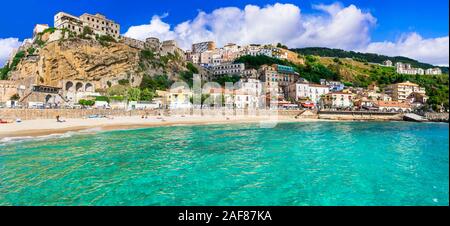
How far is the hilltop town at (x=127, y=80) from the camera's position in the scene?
5188 centimetres

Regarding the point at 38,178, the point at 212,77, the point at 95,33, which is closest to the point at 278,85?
the point at 212,77

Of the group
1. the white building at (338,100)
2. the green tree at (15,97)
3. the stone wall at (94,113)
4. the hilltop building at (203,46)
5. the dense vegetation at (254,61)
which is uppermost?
the hilltop building at (203,46)

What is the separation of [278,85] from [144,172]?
69338 mm

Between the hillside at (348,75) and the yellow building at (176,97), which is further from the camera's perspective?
the hillside at (348,75)

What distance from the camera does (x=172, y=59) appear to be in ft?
244

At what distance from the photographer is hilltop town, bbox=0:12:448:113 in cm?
5188

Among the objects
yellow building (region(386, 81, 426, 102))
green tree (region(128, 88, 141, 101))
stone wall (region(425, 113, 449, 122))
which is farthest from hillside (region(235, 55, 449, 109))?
green tree (region(128, 88, 141, 101))

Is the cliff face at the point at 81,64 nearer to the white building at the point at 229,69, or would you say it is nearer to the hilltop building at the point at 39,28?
the hilltop building at the point at 39,28

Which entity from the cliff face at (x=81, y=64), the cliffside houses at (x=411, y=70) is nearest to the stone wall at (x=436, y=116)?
the cliff face at (x=81, y=64)

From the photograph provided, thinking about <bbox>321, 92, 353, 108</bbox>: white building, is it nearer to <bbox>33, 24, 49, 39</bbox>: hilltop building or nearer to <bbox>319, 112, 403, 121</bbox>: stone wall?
<bbox>319, 112, 403, 121</bbox>: stone wall

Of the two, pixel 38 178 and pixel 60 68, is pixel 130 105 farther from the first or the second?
pixel 38 178

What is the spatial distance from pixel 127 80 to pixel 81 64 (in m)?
9.94

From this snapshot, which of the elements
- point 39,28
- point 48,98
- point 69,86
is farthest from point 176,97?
point 39,28

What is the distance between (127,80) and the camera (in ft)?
200
